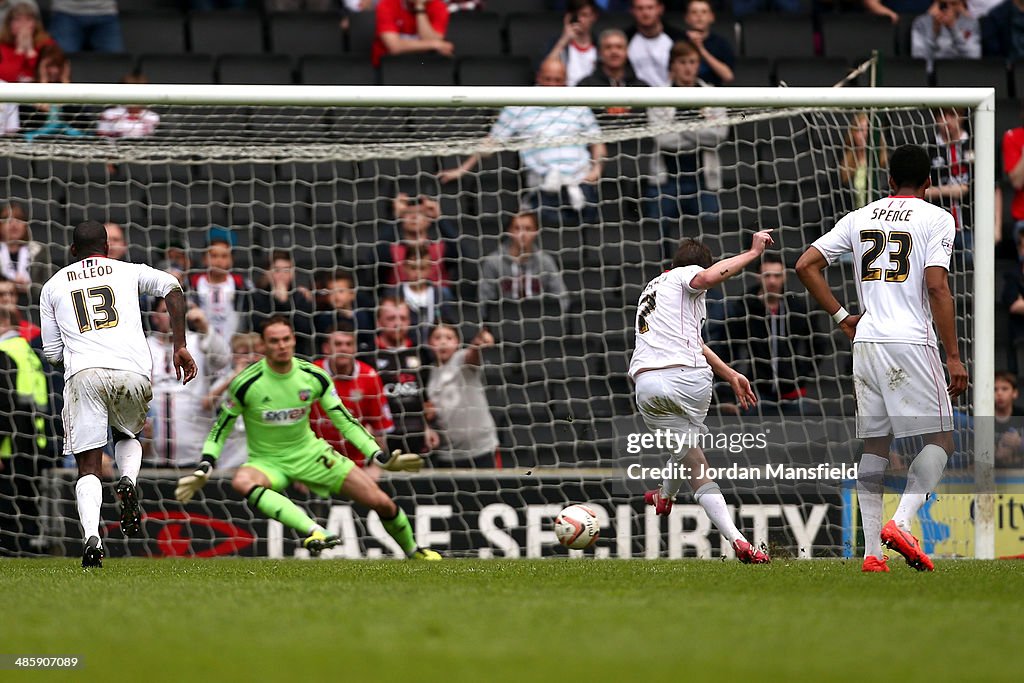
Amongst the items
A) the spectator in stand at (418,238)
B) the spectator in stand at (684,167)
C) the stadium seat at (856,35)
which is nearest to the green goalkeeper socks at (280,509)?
the spectator in stand at (418,238)

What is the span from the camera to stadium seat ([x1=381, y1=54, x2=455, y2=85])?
41.1 ft

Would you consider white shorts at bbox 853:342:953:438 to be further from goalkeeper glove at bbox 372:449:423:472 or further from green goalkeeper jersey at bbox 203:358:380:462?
green goalkeeper jersey at bbox 203:358:380:462

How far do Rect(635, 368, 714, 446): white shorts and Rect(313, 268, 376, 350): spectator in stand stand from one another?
10.7 feet

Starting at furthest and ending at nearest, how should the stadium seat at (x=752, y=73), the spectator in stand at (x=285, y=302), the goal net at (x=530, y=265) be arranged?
the stadium seat at (x=752, y=73) → the spectator in stand at (x=285, y=302) → the goal net at (x=530, y=265)

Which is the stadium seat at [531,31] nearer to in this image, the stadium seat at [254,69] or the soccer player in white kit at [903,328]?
the stadium seat at [254,69]

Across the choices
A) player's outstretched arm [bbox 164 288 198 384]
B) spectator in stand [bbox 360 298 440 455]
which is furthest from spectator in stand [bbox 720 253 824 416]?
player's outstretched arm [bbox 164 288 198 384]

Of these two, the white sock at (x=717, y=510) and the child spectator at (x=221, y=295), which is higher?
the child spectator at (x=221, y=295)

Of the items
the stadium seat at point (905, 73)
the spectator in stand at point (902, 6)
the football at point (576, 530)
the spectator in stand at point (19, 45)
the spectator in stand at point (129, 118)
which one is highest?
the spectator in stand at point (902, 6)

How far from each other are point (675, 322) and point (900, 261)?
57.7 inches

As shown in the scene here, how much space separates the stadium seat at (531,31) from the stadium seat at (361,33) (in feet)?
4.60

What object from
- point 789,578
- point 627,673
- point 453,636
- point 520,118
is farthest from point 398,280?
point 627,673

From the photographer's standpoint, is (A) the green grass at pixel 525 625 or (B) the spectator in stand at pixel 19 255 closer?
(A) the green grass at pixel 525 625

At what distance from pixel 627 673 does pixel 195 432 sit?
761cm

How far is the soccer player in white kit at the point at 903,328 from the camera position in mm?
6949
